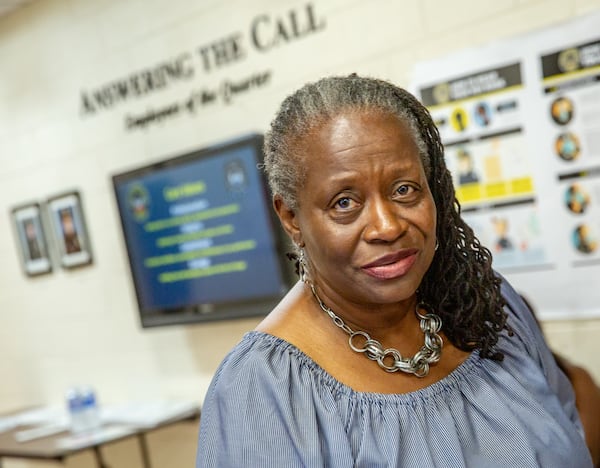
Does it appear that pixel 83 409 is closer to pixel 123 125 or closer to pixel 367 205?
pixel 123 125

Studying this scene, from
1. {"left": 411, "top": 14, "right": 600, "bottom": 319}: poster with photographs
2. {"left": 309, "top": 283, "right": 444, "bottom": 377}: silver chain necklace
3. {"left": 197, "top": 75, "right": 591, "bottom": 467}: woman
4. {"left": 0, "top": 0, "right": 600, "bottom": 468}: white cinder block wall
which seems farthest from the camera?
{"left": 0, "top": 0, "right": 600, "bottom": 468}: white cinder block wall

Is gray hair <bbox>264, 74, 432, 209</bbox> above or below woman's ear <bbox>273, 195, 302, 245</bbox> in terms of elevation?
above

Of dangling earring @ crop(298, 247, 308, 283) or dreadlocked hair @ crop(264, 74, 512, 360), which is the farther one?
dangling earring @ crop(298, 247, 308, 283)

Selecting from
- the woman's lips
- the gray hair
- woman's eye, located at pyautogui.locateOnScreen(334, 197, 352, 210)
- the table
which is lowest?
the table

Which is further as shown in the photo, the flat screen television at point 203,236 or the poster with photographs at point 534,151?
the flat screen television at point 203,236

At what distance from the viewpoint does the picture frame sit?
4.12 meters

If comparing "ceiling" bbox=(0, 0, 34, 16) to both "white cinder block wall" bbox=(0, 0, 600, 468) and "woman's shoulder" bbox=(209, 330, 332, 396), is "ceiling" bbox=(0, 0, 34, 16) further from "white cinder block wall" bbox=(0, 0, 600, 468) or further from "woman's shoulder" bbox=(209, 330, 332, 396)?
"woman's shoulder" bbox=(209, 330, 332, 396)

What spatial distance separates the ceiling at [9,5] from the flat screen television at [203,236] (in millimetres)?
1073

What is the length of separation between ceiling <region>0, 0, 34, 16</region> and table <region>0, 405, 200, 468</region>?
200cm

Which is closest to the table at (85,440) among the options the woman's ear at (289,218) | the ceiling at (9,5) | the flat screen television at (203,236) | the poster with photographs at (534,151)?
the flat screen television at (203,236)

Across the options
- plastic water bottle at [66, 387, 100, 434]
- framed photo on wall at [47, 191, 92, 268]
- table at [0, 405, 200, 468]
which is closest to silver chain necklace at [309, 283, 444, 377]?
table at [0, 405, 200, 468]

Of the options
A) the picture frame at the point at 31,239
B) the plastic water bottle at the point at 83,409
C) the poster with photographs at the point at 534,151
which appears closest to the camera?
the poster with photographs at the point at 534,151

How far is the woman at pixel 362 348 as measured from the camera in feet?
3.64

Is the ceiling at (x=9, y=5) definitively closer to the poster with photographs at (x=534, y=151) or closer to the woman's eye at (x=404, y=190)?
the poster with photographs at (x=534, y=151)
